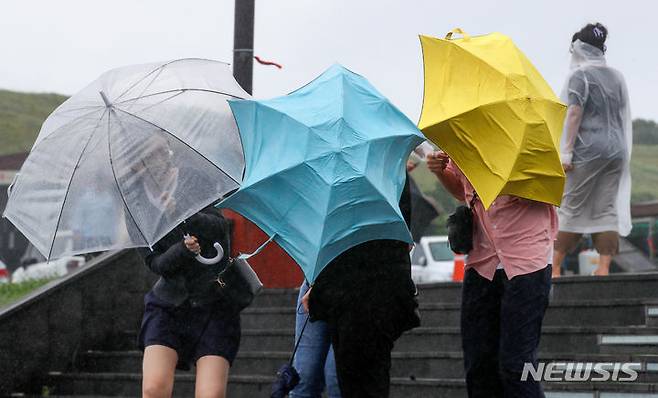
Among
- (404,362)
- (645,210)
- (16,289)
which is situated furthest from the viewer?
(645,210)

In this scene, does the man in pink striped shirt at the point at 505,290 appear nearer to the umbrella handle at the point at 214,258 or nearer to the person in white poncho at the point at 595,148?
the umbrella handle at the point at 214,258

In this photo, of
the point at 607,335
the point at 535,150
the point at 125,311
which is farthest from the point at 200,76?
the point at 125,311

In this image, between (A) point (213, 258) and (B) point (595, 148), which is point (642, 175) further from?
(A) point (213, 258)

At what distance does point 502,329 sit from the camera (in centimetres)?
620

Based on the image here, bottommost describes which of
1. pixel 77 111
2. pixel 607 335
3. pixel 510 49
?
pixel 607 335

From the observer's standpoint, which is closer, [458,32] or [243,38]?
[458,32]

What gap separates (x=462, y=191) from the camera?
22.2 ft

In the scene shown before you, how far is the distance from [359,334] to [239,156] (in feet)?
3.85

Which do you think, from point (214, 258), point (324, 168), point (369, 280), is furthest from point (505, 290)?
point (214, 258)

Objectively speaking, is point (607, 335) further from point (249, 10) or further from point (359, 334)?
point (249, 10)

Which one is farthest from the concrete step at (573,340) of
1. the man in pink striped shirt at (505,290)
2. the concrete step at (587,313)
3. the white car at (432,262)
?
the white car at (432,262)

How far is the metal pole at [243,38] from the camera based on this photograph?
10.2 m

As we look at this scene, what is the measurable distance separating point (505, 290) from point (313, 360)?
1.01 meters

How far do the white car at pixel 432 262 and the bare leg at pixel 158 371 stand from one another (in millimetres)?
16762
